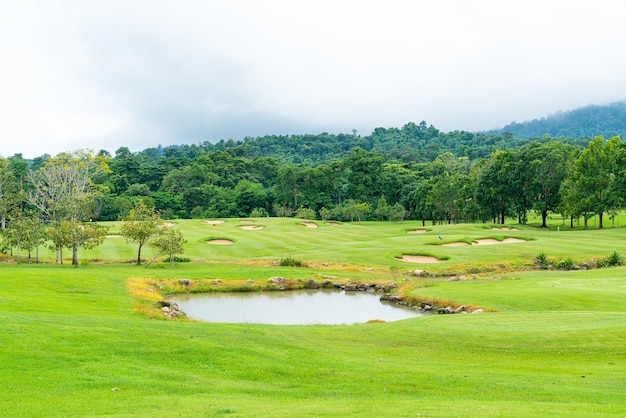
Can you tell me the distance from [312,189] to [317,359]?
106 metres

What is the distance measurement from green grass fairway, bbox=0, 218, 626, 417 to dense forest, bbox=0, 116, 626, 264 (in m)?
21.2

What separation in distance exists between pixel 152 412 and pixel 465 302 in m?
22.1

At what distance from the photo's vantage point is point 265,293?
124ft


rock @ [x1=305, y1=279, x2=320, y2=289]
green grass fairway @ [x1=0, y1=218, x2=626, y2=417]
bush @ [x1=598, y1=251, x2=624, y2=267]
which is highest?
bush @ [x1=598, y1=251, x2=624, y2=267]

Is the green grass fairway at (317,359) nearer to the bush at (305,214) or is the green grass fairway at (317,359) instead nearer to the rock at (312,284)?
the rock at (312,284)

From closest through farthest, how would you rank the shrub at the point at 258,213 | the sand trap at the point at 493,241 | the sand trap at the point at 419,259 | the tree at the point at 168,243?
the tree at the point at 168,243 < the sand trap at the point at 419,259 < the sand trap at the point at 493,241 < the shrub at the point at 258,213

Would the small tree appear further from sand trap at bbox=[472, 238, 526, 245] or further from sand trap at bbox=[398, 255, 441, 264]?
sand trap at bbox=[398, 255, 441, 264]

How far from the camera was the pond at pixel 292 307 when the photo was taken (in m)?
29.9

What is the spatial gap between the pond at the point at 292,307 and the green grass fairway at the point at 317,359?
3.87 metres

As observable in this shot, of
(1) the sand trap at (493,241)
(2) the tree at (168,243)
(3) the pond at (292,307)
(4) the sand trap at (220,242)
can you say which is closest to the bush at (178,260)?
(2) the tree at (168,243)

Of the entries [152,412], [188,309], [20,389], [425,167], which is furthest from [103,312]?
[425,167]

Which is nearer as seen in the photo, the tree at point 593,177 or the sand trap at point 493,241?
the sand trap at point 493,241

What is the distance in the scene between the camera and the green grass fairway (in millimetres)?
11781

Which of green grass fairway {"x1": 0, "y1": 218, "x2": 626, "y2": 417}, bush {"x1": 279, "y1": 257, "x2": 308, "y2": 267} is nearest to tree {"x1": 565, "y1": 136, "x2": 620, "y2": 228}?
green grass fairway {"x1": 0, "y1": 218, "x2": 626, "y2": 417}
